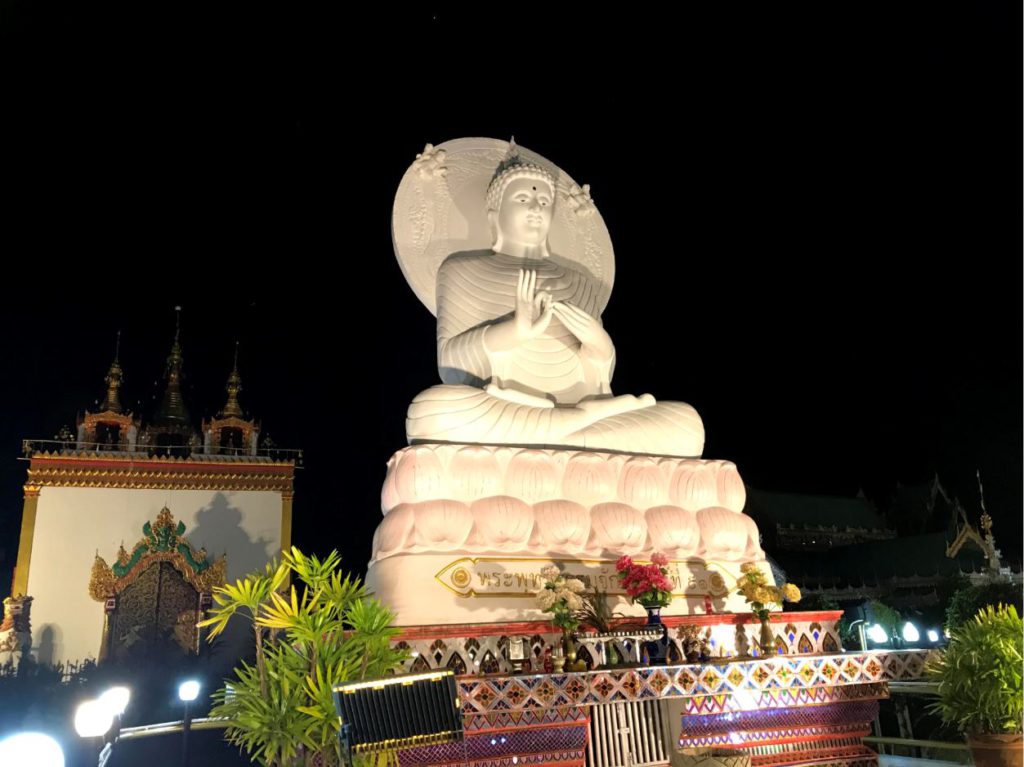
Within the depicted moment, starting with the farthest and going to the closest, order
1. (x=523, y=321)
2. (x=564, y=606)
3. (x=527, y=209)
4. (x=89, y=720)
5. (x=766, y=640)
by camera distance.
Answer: (x=527, y=209) < (x=523, y=321) < (x=766, y=640) < (x=564, y=606) < (x=89, y=720)

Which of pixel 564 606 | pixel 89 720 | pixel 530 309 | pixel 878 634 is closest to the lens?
pixel 89 720

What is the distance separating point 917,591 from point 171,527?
1921 centimetres

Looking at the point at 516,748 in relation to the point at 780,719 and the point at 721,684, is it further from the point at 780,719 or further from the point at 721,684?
the point at 780,719

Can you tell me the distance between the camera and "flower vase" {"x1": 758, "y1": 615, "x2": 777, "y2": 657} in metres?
4.51

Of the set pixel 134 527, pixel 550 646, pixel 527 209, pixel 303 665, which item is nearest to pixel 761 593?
pixel 550 646

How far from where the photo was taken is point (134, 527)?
13.6m

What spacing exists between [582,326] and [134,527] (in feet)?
34.7

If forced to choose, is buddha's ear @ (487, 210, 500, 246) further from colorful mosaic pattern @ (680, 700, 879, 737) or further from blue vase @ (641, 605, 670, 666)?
colorful mosaic pattern @ (680, 700, 879, 737)

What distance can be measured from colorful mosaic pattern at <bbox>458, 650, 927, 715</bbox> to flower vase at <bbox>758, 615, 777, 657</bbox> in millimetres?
196

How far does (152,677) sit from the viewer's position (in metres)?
12.1

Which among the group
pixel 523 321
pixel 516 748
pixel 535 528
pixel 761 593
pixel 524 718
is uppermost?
pixel 523 321

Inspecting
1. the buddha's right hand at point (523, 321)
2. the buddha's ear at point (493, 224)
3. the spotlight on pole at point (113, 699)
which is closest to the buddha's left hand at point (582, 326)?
the buddha's right hand at point (523, 321)

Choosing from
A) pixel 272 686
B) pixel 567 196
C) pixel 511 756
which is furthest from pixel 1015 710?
pixel 567 196

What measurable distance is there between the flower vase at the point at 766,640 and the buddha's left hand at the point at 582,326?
9.31ft
